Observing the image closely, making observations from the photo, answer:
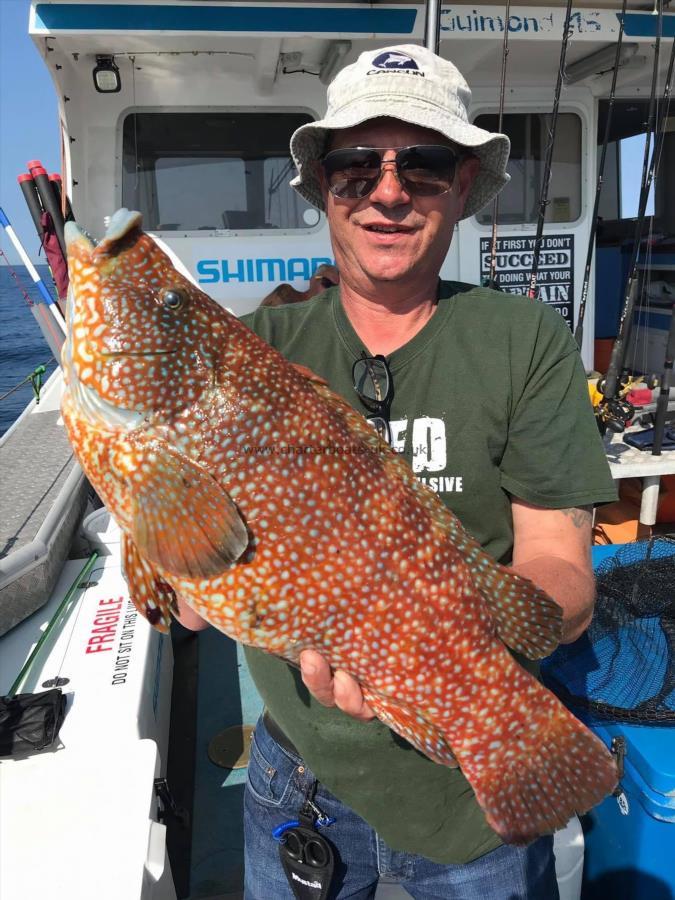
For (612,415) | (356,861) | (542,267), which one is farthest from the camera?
(542,267)

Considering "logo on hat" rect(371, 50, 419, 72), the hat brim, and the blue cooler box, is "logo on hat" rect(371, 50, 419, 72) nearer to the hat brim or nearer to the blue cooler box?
the hat brim

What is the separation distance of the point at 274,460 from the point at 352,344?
0.63m

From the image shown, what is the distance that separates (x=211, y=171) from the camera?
6.37 meters

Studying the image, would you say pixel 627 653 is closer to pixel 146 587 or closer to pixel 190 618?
pixel 190 618

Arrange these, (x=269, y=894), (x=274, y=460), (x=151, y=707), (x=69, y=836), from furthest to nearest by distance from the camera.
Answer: (x=151, y=707) → (x=69, y=836) → (x=269, y=894) → (x=274, y=460)

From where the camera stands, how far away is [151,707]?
3.50 meters

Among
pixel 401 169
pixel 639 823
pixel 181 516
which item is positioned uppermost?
pixel 401 169

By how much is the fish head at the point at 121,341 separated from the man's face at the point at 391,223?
647 mm

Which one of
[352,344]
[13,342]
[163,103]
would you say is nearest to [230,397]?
[352,344]

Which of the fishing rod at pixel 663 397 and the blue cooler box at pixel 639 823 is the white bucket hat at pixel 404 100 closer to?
the blue cooler box at pixel 639 823

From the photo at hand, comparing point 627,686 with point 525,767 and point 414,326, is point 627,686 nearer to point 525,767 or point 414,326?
point 525,767

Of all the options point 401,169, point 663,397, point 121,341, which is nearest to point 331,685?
point 121,341

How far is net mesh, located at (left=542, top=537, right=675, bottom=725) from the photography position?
9.91 feet

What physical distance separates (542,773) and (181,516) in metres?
1.21
